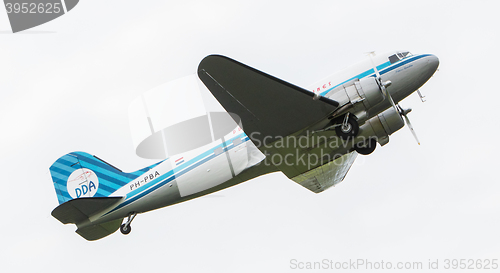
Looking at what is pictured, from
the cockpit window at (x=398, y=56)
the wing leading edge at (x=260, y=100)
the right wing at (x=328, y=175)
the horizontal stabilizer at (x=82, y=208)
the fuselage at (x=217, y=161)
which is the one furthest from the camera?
the right wing at (x=328, y=175)

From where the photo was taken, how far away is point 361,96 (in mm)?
13016

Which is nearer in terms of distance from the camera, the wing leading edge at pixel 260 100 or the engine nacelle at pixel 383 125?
the wing leading edge at pixel 260 100

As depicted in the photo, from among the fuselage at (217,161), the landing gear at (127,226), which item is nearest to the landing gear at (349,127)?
the fuselage at (217,161)

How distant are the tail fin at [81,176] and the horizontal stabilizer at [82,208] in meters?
1.14

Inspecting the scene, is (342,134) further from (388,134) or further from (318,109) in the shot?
(388,134)

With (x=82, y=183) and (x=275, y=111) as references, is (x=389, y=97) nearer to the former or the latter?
(x=275, y=111)

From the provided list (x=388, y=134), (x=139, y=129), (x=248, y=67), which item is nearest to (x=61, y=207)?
(x=139, y=129)

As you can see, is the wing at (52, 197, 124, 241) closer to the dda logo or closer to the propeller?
the dda logo

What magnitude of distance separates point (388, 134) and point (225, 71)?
6.20 meters

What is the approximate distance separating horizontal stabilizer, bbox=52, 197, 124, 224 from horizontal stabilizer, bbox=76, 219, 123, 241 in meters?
0.44

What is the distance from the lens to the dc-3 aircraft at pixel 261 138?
42.5ft

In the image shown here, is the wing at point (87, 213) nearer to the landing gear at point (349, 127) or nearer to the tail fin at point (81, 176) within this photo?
the tail fin at point (81, 176)

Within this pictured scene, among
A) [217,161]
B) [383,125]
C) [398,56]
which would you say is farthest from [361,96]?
[217,161]

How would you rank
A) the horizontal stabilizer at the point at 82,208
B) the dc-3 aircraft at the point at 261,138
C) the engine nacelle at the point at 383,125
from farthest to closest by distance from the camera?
the engine nacelle at the point at 383,125 < the horizontal stabilizer at the point at 82,208 < the dc-3 aircraft at the point at 261,138
